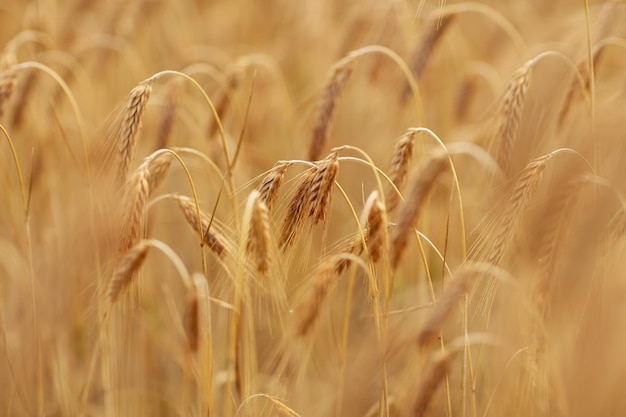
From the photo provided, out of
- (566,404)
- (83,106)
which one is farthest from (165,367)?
(566,404)

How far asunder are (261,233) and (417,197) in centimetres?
33

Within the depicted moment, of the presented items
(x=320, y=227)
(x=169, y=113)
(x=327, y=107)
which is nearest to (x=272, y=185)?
(x=327, y=107)

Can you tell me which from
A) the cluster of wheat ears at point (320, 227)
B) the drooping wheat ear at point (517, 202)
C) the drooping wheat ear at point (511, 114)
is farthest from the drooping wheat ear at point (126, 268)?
the drooping wheat ear at point (511, 114)

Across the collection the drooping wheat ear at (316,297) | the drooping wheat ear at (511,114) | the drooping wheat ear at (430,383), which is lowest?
the drooping wheat ear at (430,383)

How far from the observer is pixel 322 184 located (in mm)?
1478

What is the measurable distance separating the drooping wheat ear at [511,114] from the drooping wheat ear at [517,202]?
22cm

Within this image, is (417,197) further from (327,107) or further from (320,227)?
(320,227)

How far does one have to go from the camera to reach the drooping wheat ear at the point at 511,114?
1.81 m

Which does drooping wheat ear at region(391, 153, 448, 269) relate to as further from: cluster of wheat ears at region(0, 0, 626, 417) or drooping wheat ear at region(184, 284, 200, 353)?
drooping wheat ear at region(184, 284, 200, 353)

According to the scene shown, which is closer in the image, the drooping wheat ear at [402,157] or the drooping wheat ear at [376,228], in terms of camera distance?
the drooping wheat ear at [376,228]

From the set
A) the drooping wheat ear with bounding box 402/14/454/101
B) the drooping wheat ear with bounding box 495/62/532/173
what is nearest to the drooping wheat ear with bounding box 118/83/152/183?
the drooping wheat ear with bounding box 495/62/532/173

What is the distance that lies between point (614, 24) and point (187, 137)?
80.5 inches

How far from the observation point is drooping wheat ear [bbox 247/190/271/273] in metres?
1.42

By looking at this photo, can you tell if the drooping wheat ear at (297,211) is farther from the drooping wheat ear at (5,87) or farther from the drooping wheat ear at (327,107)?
the drooping wheat ear at (5,87)
